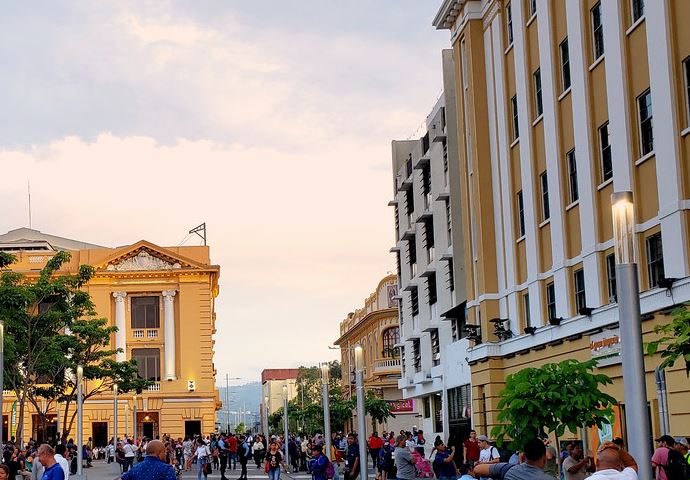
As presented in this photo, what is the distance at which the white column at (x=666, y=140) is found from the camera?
77.0 ft

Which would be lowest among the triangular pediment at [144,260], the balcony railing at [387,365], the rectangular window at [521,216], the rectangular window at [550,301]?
the rectangular window at [550,301]

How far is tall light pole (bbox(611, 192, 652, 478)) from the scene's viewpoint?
11578mm

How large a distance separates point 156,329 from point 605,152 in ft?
200

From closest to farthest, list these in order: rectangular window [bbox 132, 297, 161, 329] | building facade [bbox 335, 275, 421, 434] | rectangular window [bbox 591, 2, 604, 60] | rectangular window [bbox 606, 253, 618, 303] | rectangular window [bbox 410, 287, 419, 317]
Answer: rectangular window [bbox 606, 253, 618, 303]
rectangular window [bbox 591, 2, 604, 60]
rectangular window [bbox 410, 287, 419, 317]
rectangular window [bbox 132, 297, 161, 329]
building facade [bbox 335, 275, 421, 434]

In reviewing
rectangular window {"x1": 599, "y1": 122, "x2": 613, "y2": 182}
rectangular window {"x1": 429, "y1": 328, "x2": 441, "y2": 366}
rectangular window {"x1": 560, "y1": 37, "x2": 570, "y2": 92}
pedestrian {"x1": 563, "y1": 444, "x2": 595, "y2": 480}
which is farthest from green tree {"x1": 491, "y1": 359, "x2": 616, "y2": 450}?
rectangular window {"x1": 429, "y1": 328, "x2": 441, "y2": 366}

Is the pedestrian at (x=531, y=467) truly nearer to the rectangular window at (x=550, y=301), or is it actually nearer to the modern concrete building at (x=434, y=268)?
the rectangular window at (x=550, y=301)

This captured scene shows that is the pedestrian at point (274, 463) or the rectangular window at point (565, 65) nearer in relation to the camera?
the rectangular window at point (565, 65)

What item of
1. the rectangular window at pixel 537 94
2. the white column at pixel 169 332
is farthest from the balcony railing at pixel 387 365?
the rectangular window at pixel 537 94

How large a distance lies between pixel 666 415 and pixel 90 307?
39.9 meters

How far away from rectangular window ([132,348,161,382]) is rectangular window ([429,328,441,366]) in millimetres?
34816

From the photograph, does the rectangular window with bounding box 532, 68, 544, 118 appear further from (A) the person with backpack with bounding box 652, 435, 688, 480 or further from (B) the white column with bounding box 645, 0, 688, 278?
(A) the person with backpack with bounding box 652, 435, 688, 480

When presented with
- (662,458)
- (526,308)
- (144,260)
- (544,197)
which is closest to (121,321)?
(144,260)

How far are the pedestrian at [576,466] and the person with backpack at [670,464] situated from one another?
4.33ft

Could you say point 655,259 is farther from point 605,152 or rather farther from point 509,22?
point 509,22
